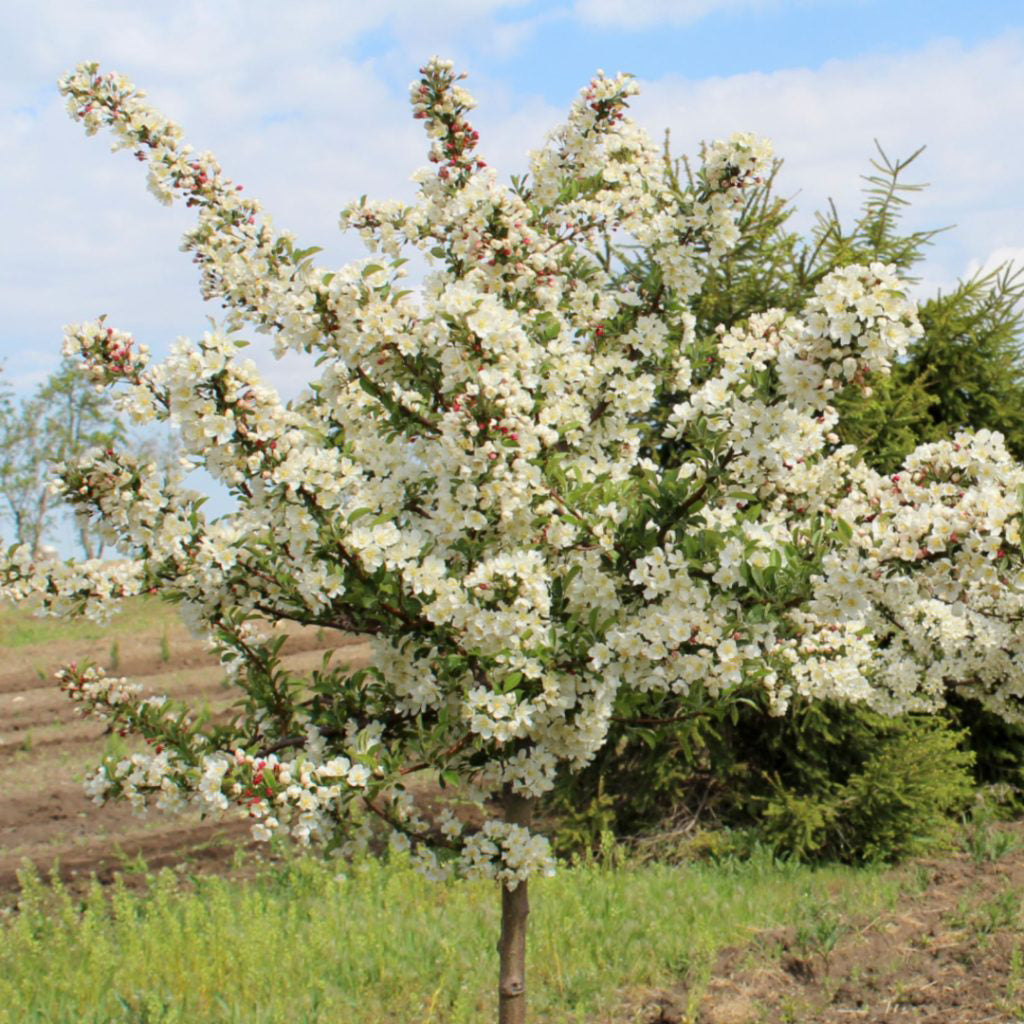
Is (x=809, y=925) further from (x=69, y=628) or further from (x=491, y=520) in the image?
(x=69, y=628)

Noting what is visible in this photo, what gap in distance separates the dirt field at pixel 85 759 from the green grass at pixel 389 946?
0.70 m

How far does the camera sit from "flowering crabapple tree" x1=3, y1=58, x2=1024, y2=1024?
10.8 feet

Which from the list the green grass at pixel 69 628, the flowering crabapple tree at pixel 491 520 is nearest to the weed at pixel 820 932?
the flowering crabapple tree at pixel 491 520

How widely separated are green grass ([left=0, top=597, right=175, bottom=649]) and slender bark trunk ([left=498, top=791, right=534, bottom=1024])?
1405 cm

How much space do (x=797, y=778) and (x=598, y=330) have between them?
4.67 metres

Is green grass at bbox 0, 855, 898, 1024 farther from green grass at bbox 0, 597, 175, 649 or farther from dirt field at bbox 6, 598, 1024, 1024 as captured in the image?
green grass at bbox 0, 597, 175, 649

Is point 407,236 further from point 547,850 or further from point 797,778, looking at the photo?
point 797,778

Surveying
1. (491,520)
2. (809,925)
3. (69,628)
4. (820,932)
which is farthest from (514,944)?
(69,628)

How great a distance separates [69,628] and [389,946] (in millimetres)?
14370

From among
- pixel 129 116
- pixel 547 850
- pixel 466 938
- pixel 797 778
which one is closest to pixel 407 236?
pixel 129 116

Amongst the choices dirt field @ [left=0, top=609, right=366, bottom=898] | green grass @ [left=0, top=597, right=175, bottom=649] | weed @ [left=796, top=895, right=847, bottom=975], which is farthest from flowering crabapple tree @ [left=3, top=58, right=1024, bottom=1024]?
green grass @ [left=0, top=597, right=175, bottom=649]

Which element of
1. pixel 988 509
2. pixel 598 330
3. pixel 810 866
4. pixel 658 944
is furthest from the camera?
pixel 810 866

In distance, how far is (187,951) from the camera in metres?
5.68

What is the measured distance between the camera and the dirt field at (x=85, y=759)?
888cm
